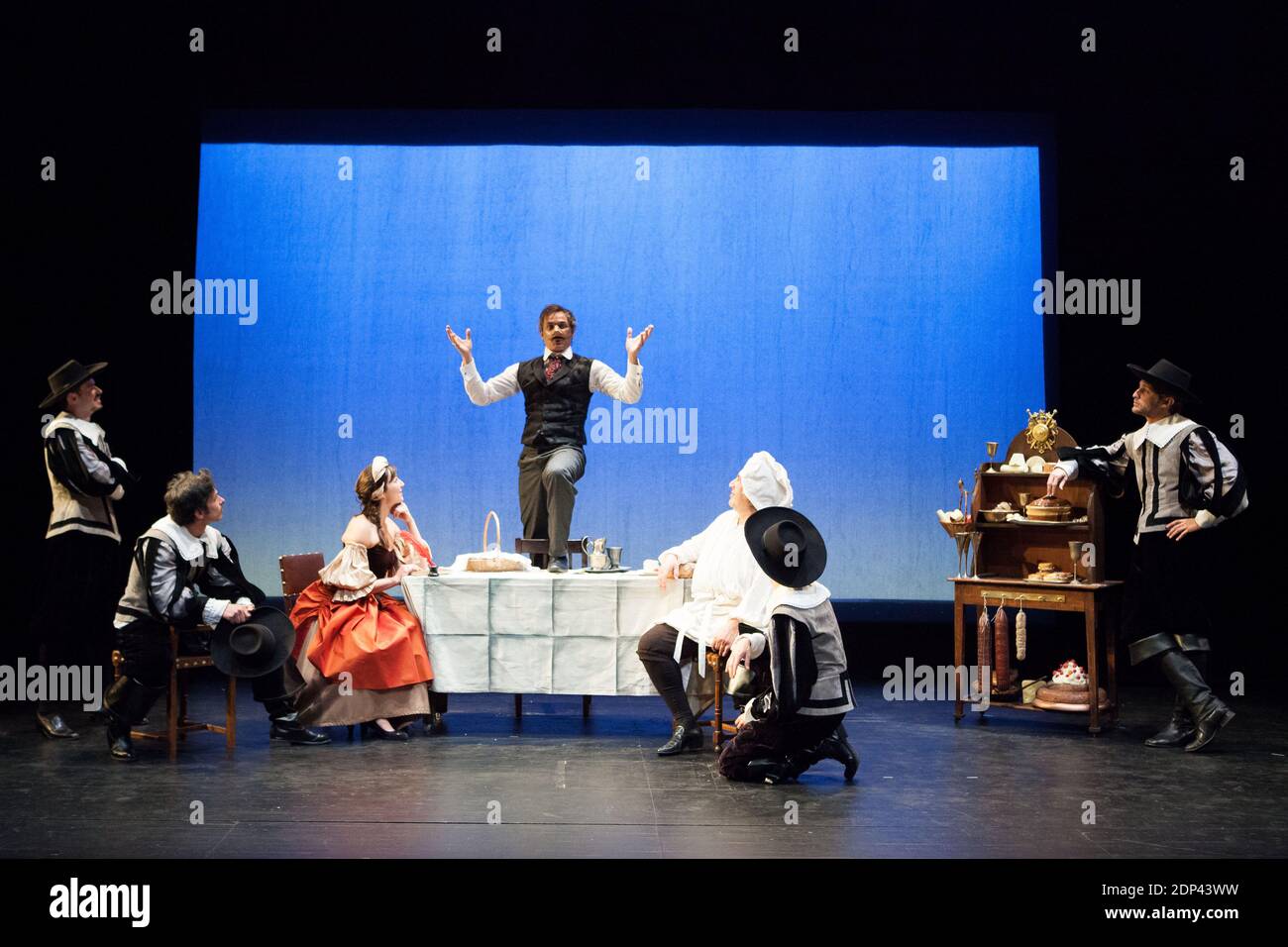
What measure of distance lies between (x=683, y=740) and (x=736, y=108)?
3.61 meters

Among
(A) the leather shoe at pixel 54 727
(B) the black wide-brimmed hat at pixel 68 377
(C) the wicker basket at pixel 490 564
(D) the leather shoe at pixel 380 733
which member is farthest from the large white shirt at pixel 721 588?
(B) the black wide-brimmed hat at pixel 68 377

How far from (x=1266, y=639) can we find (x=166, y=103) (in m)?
6.90

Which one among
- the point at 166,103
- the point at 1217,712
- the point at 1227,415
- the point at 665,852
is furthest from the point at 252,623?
the point at 1227,415

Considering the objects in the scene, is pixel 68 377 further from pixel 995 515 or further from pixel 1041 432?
pixel 1041 432

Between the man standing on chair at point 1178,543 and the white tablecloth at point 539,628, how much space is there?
197 centimetres

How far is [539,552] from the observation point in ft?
20.7

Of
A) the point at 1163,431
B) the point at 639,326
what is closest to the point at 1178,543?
the point at 1163,431

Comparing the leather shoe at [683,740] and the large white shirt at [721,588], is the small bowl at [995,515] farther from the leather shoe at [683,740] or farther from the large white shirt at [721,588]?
the leather shoe at [683,740]

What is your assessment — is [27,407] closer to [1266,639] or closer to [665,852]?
[665,852]

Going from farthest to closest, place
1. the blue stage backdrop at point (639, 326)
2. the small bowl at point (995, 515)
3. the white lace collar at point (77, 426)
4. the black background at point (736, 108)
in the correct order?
the blue stage backdrop at point (639, 326), the black background at point (736, 108), the small bowl at point (995, 515), the white lace collar at point (77, 426)

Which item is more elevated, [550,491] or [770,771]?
[550,491]

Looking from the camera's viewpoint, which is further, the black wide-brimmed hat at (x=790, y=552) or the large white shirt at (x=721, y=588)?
the large white shirt at (x=721, y=588)

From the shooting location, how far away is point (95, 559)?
6.04 meters

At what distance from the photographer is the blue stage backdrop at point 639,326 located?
24.6 feet
